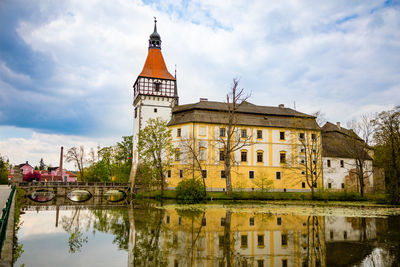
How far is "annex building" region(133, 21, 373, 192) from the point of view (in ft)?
136

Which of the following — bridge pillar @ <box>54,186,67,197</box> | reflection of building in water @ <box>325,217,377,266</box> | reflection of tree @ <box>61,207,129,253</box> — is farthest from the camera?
bridge pillar @ <box>54,186,67,197</box>

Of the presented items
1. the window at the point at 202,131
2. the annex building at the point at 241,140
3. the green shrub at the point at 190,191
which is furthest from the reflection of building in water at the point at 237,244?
the window at the point at 202,131

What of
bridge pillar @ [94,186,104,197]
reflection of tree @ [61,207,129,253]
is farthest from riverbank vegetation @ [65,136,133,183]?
reflection of tree @ [61,207,129,253]

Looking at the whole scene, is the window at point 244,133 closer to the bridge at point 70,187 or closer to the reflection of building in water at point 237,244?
the bridge at point 70,187

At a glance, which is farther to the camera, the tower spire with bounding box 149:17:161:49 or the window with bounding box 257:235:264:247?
the tower spire with bounding box 149:17:161:49

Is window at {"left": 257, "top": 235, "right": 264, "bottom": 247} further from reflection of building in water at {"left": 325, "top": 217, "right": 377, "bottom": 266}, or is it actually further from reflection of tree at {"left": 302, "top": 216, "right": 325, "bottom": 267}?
reflection of building in water at {"left": 325, "top": 217, "right": 377, "bottom": 266}

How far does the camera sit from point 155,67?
Answer: 47531mm

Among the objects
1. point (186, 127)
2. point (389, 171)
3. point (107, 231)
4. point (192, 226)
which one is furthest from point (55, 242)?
point (389, 171)

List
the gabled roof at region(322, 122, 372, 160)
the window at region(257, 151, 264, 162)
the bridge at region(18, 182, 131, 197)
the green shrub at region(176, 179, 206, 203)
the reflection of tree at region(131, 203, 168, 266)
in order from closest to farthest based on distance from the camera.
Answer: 1. the reflection of tree at region(131, 203, 168, 266)
2. the green shrub at region(176, 179, 206, 203)
3. the window at region(257, 151, 264, 162)
4. the bridge at region(18, 182, 131, 197)
5. the gabled roof at region(322, 122, 372, 160)

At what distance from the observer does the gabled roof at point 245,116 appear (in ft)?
138

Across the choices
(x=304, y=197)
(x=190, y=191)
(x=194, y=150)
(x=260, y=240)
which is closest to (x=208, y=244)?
(x=260, y=240)

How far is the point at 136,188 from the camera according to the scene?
145 ft

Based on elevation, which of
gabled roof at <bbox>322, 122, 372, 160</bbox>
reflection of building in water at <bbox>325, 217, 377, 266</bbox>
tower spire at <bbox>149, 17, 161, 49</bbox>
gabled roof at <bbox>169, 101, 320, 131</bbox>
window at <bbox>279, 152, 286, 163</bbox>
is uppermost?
tower spire at <bbox>149, 17, 161, 49</bbox>

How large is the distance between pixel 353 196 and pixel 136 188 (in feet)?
90.0
